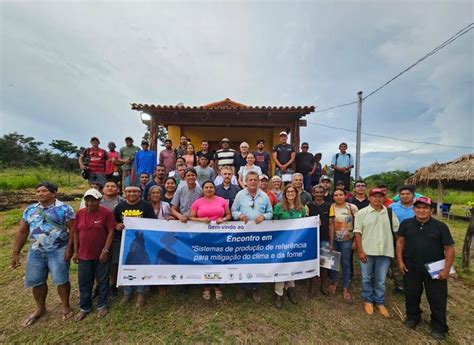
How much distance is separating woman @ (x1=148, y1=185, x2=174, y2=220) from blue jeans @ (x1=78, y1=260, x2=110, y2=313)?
94 cm

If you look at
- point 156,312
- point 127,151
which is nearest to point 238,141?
point 127,151

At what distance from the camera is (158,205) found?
11.5ft

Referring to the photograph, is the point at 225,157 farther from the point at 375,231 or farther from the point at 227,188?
the point at 375,231

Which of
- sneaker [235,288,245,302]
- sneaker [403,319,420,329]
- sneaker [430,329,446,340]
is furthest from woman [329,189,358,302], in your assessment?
sneaker [235,288,245,302]

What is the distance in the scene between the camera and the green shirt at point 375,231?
116 inches

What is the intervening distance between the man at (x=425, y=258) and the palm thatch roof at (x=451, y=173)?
10904 millimetres

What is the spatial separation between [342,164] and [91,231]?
605 cm

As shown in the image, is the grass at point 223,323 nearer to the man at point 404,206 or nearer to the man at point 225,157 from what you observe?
the man at point 404,206

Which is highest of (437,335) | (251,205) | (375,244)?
(251,205)

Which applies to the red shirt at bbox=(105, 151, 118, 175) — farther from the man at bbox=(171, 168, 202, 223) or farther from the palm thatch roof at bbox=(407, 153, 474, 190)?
the palm thatch roof at bbox=(407, 153, 474, 190)

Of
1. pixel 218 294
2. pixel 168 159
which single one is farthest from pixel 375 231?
pixel 168 159

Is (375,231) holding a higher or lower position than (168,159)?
lower

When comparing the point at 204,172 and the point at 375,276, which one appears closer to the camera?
the point at 375,276

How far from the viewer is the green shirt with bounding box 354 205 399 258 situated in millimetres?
2957
